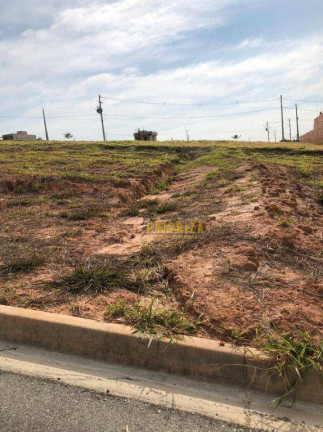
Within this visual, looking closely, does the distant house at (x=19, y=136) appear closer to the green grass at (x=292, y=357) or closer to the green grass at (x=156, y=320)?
the green grass at (x=156, y=320)

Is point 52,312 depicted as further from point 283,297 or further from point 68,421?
point 283,297

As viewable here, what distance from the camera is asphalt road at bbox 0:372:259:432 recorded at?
2.04 m

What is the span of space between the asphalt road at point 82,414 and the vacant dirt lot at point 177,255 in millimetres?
681

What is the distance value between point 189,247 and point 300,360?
217 cm

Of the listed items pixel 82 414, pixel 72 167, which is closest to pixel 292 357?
pixel 82 414

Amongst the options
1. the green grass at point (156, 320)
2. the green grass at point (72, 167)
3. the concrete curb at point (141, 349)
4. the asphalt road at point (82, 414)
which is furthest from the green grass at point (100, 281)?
the green grass at point (72, 167)

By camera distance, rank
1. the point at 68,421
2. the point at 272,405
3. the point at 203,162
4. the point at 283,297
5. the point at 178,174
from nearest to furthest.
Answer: the point at 68,421
the point at 272,405
the point at 283,297
the point at 178,174
the point at 203,162

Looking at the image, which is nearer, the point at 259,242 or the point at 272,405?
the point at 272,405

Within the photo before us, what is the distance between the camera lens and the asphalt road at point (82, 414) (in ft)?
6.70

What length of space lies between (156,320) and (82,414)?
927 mm

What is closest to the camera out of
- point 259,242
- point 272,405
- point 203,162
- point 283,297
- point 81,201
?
point 272,405

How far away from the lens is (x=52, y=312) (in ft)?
10.4

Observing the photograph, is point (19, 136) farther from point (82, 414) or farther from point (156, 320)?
point (82, 414)

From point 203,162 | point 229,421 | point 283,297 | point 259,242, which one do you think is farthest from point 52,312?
point 203,162
